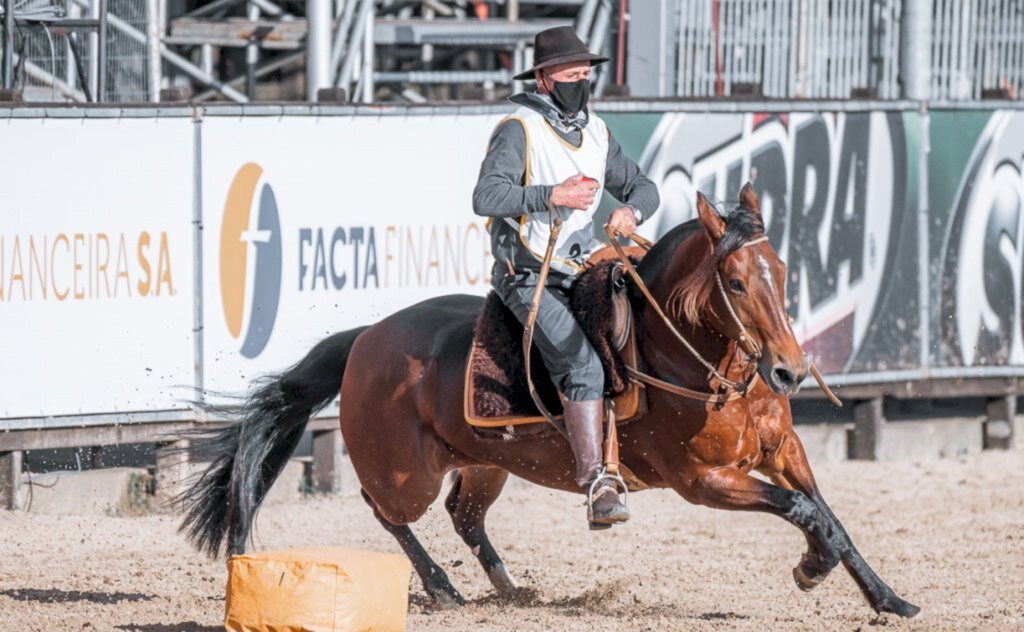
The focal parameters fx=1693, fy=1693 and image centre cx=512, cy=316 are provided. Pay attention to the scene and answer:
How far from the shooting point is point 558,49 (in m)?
6.38

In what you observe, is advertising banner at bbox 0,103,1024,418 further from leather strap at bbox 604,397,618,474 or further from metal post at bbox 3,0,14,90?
leather strap at bbox 604,397,618,474

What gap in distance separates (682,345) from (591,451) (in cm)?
53

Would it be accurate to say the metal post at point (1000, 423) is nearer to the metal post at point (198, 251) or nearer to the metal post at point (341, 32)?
the metal post at point (341, 32)

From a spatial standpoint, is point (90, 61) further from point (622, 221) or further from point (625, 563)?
point (622, 221)

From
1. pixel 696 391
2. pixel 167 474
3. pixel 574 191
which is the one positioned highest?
pixel 574 191

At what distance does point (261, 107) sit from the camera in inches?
362

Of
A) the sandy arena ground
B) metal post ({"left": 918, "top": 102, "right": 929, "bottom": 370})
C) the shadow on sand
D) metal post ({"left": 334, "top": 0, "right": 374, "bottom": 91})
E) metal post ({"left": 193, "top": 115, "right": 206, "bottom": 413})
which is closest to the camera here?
the sandy arena ground

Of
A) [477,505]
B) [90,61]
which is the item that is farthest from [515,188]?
[90,61]

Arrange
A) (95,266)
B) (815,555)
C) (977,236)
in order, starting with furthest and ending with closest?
1. (977,236)
2. (95,266)
3. (815,555)

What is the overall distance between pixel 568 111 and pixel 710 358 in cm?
109

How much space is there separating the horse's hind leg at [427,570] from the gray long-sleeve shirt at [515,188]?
5.02ft

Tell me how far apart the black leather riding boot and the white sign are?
307 centimetres

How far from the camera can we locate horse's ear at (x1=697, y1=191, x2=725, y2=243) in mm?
6098

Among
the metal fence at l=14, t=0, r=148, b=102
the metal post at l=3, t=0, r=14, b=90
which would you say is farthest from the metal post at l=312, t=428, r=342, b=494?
the metal fence at l=14, t=0, r=148, b=102
